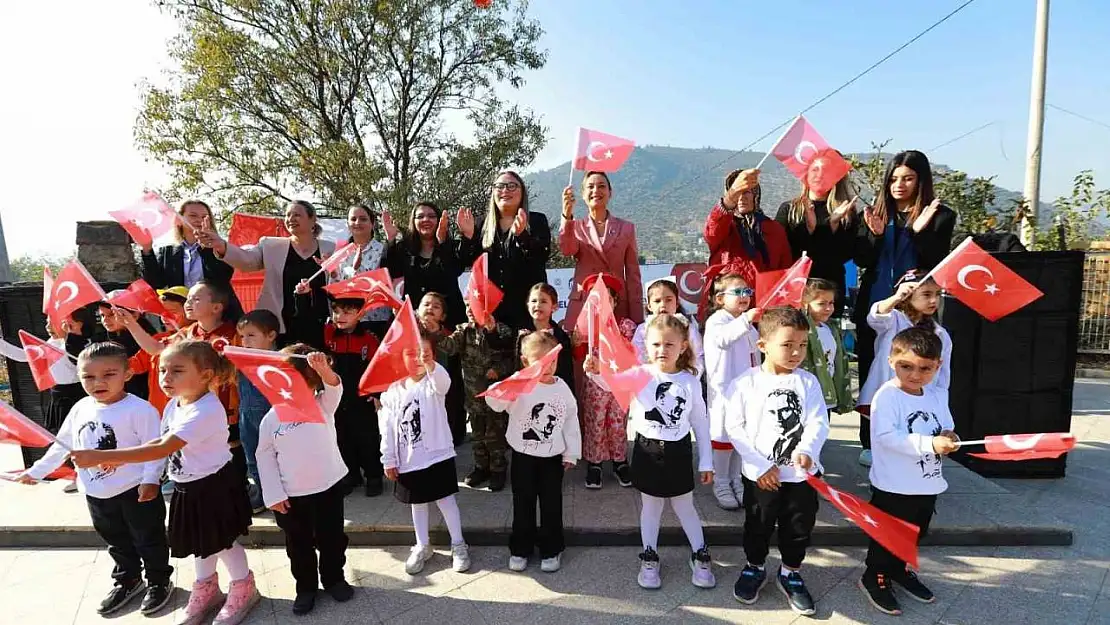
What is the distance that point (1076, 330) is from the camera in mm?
3771

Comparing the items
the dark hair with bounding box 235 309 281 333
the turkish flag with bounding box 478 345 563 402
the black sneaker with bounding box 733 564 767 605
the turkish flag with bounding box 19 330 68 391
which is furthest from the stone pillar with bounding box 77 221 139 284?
the black sneaker with bounding box 733 564 767 605

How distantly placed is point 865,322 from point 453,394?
3.06 m

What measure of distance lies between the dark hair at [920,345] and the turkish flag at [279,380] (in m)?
2.70

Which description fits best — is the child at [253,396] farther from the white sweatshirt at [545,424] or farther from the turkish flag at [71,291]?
the white sweatshirt at [545,424]

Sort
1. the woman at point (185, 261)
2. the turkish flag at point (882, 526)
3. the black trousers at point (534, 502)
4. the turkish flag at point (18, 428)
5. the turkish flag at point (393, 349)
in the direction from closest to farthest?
the turkish flag at point (18, 428)
the turkish flag at point (882, 526)
the turkish flag at point (393, 349)
the black trousers at point (534, 502)
the woman at point (185, 261)

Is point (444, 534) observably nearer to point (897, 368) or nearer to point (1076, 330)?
point (897, 368)

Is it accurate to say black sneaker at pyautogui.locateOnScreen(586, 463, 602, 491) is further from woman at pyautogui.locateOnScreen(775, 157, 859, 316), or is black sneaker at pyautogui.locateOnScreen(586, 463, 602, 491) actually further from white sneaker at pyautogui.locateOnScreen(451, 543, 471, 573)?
woman at pyautogui.locateOnScreen(775, 157, 859, 316)

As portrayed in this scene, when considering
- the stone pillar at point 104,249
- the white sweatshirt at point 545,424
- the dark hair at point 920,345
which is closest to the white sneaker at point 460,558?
the white sweatshirt at point 545,424

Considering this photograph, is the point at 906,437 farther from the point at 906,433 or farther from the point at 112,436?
the point at 112,436

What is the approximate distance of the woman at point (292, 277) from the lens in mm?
3738

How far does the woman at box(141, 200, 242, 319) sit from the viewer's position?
3.70m

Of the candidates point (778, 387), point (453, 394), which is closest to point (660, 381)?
point (778, 387)

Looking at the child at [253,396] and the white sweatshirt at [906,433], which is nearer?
the white sweatshirt at [906,433]

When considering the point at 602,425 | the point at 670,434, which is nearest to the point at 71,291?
the point at 602,425
